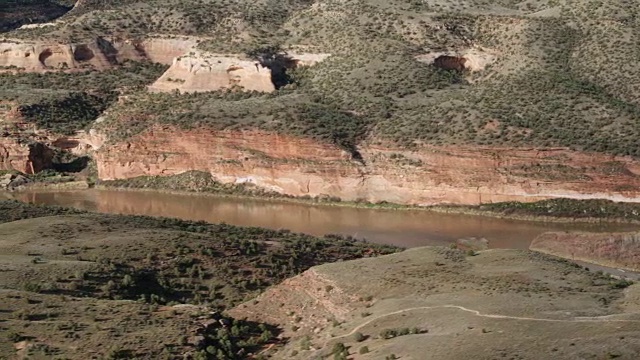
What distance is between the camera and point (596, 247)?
4697 cm

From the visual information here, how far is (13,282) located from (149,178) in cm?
3635

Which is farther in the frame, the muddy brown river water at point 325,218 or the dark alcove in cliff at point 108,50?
the dark alcove in cliff at point 108,50

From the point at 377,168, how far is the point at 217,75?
16.6 meters

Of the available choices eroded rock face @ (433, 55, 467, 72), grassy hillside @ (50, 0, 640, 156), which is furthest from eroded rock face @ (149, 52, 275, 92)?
eroded rock face @ (433, 55, 467, 72)

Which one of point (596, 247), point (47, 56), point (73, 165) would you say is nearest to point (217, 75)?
point (73, 165)

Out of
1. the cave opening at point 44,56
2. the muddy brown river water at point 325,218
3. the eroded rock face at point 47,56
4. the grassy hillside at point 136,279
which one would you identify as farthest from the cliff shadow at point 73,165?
the grassy hillside at point 136,279

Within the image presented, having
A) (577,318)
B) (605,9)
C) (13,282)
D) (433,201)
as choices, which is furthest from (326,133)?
(577,318)

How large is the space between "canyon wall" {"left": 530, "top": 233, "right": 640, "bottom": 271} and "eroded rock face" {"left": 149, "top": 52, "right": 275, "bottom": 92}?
27110 mm

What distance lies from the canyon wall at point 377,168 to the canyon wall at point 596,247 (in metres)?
6.68

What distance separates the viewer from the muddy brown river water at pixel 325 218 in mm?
52062

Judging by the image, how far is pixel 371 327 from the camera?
28.1 meters

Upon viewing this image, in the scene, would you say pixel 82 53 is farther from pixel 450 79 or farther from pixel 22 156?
pixel 450 79

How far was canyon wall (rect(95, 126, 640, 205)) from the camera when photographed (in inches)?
2181

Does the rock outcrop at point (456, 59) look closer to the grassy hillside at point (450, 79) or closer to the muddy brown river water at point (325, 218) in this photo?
the grassy hillside at point (450, 79)
